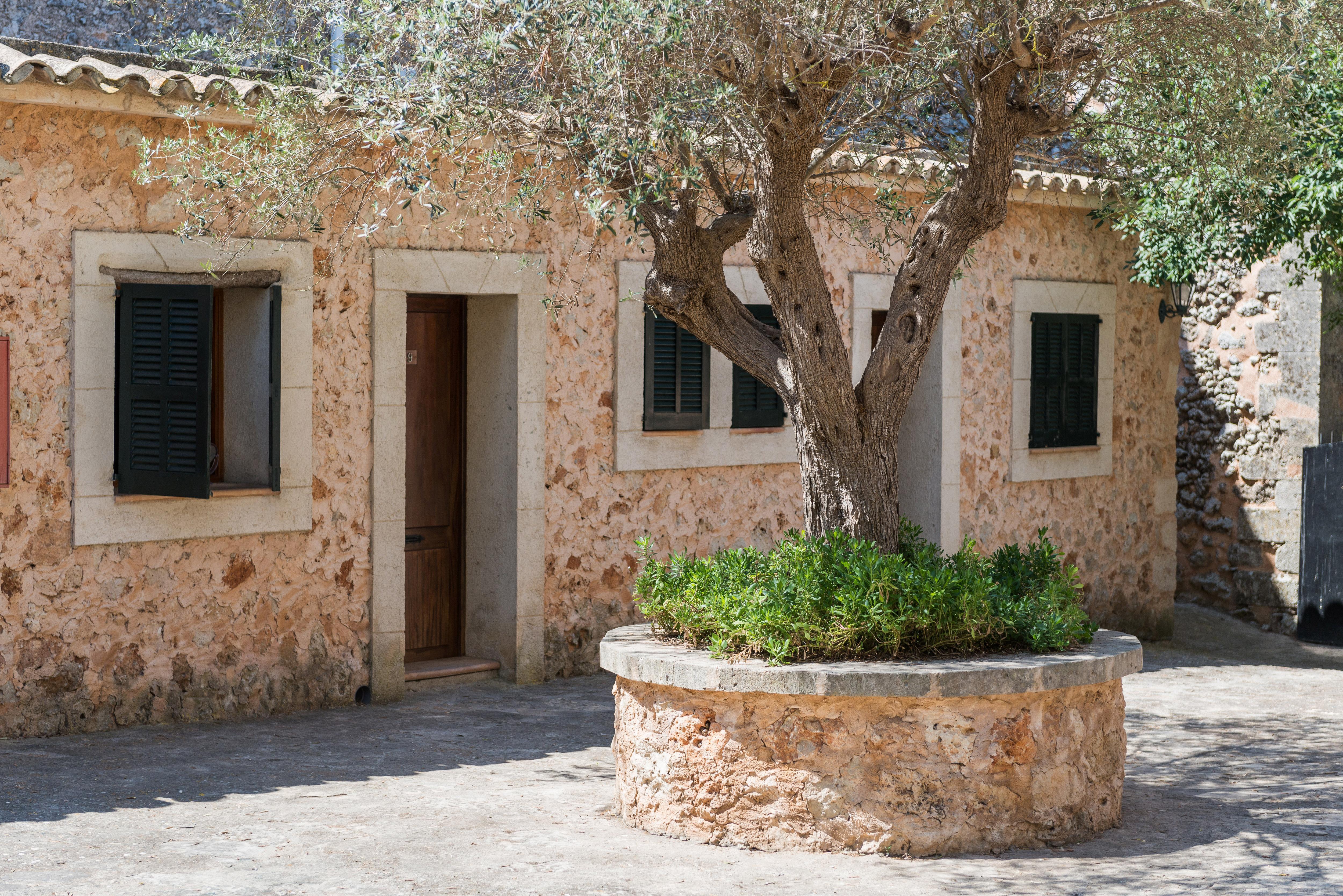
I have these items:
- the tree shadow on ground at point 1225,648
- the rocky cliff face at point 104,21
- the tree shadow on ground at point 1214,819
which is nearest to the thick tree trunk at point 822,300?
the tree shadow on ground at point 1214,819

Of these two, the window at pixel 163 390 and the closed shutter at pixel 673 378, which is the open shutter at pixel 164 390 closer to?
the window at pixel 163 390

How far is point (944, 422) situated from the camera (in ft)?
35.8

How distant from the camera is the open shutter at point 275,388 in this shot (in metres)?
7.61

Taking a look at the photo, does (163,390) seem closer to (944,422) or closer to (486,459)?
(486,459)

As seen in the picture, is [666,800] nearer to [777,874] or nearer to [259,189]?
[777,874]

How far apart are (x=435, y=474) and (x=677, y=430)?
1533mm

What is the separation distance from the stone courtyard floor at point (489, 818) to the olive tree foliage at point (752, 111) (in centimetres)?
153

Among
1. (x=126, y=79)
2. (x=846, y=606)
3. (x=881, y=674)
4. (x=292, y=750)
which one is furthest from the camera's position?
(x=292, y=750)

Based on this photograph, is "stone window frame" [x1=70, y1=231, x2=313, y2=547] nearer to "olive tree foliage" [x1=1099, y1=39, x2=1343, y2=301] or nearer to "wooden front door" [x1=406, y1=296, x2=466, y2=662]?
"wooden front door" [x1=406, y1=296, x2=466, y2=662]

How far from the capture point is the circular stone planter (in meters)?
5.29

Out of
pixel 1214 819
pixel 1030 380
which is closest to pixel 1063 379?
pixel 1030 380

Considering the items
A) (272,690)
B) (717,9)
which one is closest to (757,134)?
(717,9)

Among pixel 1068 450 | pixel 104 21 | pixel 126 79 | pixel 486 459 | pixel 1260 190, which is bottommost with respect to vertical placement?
pixel 486 459

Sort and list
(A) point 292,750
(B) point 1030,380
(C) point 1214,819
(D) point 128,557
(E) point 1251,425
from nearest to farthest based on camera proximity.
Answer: (C) point 1214,819 < (A) point 292,750 < (D) point 128,557 < (B) point 1030,380 < (E) point 1251,425
